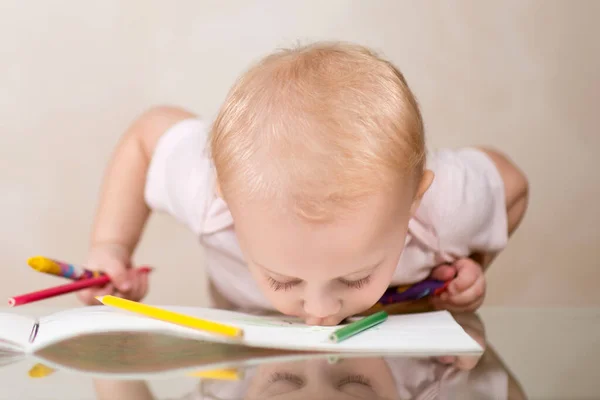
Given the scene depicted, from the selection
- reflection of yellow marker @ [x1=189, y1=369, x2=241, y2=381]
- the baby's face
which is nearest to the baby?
the baby's face

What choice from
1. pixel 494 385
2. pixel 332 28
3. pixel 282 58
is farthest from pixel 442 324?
pixel 332 28

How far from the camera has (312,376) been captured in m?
0.57

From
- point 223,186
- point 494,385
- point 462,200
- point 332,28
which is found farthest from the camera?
point 332,28

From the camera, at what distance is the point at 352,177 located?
25.3 inches

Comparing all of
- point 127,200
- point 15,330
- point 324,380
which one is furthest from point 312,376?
point 127,200

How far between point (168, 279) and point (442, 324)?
792 millimetres

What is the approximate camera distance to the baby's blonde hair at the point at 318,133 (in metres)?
0.64

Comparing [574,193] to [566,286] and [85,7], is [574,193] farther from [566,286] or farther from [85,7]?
[85,7]

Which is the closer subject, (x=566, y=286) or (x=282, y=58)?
(x=282, y=58)

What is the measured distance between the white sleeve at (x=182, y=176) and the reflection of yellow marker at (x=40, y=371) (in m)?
0.36

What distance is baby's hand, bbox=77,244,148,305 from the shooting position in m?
0.86

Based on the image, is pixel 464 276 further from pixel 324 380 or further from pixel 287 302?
pixel 324 380

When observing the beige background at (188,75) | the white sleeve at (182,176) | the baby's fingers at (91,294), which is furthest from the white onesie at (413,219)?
the beige background at (188,75)

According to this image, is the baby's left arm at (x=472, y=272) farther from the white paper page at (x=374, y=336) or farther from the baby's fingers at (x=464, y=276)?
the white paper page at (x=374, y=336)
